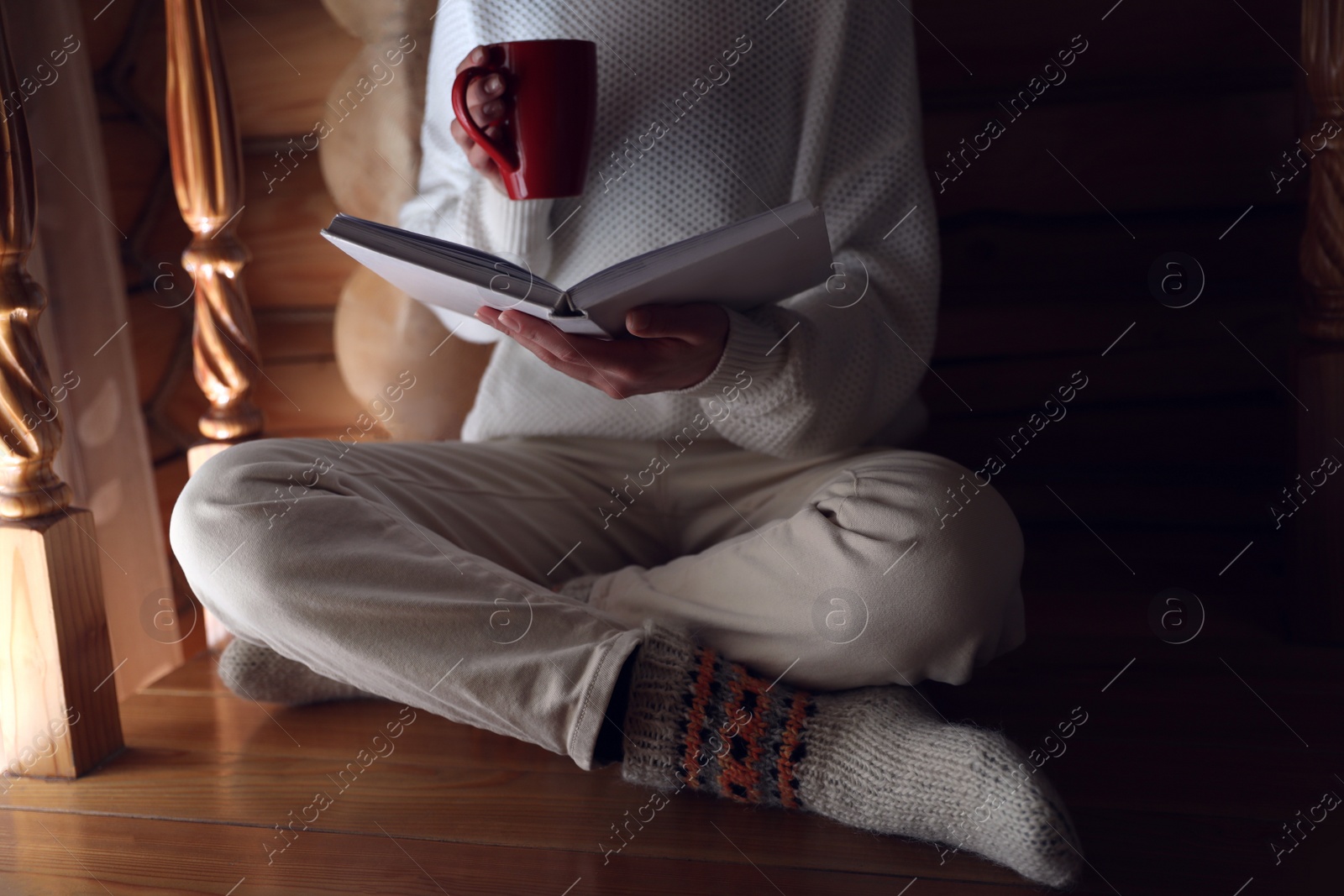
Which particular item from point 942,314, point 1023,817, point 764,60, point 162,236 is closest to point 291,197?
point 162,236

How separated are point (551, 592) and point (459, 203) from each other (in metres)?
0.44

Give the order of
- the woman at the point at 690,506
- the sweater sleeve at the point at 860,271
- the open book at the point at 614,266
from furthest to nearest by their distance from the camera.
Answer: the sweater sleeve at the point at 860,271, the woman at the point at 690,506, the open book at the point at 614,266

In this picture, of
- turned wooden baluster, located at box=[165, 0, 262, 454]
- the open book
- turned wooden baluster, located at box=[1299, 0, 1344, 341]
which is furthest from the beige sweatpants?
turned wooden baluster, located at box=[1299, 0, 1344, 341]

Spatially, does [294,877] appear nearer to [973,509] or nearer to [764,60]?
[973,509]

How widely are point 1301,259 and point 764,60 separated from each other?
2.02 feet

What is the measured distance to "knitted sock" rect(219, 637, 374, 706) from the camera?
1.06 metres

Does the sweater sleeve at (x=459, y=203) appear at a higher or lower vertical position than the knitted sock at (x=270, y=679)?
higher

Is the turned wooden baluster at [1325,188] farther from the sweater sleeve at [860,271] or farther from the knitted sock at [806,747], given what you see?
the knitted sock at [806,747]

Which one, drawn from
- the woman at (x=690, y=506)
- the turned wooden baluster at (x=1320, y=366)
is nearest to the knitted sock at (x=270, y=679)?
the woman at (x=690, y=506)

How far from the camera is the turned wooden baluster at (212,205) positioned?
3.94 feet

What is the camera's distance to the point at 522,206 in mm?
Result: 1015

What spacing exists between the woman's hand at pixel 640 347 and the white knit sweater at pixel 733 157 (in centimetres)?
17

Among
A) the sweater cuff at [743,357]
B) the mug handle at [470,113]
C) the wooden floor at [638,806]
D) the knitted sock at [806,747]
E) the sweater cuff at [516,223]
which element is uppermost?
the mug handle at [470,113]

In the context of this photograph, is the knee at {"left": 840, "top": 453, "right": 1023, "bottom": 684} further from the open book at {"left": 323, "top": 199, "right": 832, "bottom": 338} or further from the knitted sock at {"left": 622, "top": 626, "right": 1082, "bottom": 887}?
the open book at {"left": 323, "top": 199, "right": 832, "bottom": 338}
